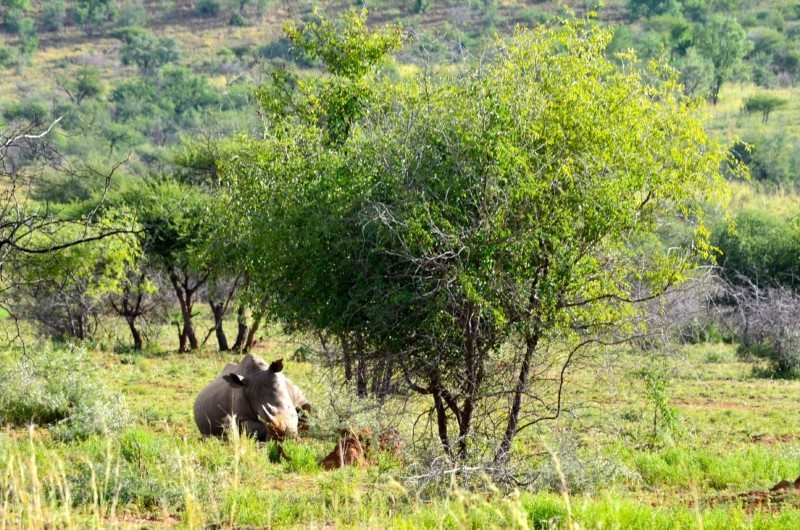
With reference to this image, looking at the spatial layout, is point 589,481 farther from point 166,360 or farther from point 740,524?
point 166,360

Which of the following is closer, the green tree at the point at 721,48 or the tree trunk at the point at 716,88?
the tree trunk at the point at 716,88

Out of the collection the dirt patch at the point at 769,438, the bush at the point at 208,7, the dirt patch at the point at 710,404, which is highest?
the bush at the point at 208,7

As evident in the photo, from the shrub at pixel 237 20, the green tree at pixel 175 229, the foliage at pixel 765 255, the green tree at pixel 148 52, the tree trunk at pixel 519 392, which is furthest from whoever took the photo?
the shrub at pixel 237 20

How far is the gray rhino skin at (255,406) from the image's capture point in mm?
13445

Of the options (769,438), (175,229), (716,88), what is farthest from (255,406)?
(716,88)

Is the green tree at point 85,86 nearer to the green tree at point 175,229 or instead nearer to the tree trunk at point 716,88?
the tree trunk at point 716,88

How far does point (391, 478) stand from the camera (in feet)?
12.7

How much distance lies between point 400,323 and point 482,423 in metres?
1.87

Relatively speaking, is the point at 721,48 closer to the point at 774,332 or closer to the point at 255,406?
the point at 774,332

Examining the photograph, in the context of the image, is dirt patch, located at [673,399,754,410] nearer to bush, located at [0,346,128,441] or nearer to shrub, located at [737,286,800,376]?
shrub, located at [737,286,800,376]


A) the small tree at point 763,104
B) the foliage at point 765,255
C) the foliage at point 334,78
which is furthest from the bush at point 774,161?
the foliage at point 334,78

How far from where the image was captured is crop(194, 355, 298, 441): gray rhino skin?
44.1 ft

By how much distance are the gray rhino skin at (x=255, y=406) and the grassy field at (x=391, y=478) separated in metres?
0.31

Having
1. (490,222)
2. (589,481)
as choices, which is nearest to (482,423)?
(589,481)
